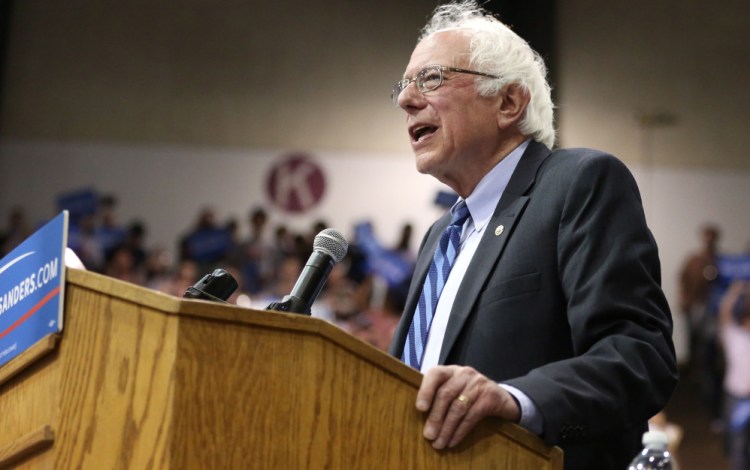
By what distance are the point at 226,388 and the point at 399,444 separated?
0.28 metres

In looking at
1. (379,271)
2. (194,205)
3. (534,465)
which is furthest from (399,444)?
(194,205)

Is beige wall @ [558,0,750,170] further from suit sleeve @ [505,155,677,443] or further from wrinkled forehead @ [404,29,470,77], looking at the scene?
suit sleeve @ [505,155,677,443]

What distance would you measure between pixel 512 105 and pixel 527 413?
3.10 ft

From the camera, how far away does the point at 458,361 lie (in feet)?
6.60

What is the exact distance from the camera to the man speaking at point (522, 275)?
1730 mm

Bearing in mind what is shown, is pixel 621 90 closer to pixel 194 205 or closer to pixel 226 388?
pixel 194 205

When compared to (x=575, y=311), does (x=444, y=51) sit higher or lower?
higher

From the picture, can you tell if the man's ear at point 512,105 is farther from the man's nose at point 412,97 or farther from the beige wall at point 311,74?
the beige wall at point 311,74

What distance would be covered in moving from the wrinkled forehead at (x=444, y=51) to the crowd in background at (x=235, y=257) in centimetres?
511

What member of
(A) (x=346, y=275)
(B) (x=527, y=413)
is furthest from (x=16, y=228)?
(B) (x=527, y=413)

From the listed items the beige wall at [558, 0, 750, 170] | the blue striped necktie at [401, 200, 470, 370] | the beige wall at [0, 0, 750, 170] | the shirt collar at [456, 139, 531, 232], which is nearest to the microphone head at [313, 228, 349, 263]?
the blue striped necktie at [401, 200, 470, 370]

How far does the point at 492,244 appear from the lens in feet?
6.88

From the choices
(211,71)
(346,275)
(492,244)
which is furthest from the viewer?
(211,71)

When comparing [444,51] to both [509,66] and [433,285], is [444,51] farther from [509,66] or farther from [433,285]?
[433,285]
